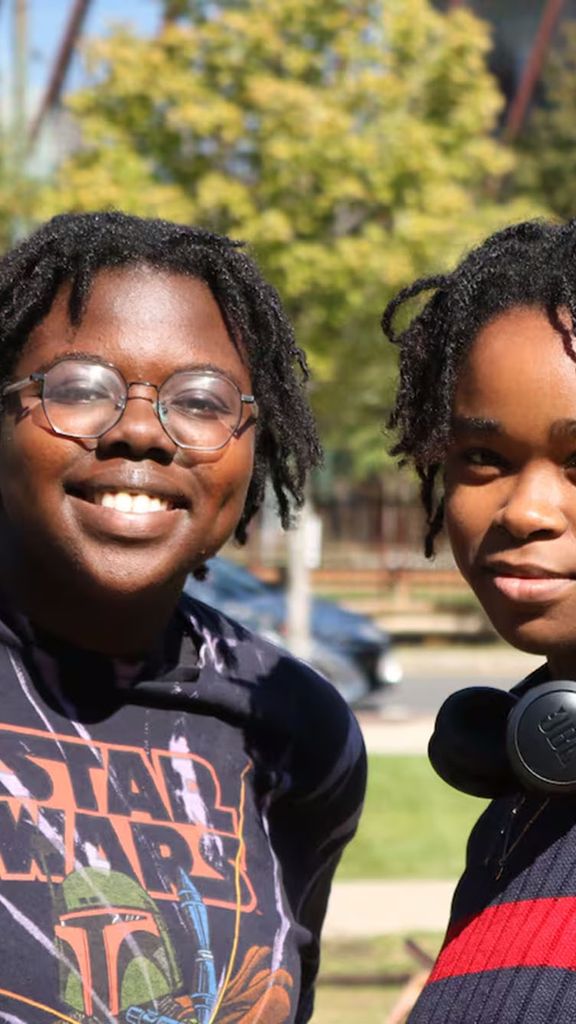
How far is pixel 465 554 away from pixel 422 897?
500 centimetres

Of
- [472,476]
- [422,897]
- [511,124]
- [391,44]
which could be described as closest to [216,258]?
[472,476]

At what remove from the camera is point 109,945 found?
7.08 feet

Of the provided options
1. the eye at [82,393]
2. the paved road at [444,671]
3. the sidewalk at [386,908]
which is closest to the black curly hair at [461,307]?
the eye at [82,393]

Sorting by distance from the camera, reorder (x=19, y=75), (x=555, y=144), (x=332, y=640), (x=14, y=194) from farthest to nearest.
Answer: (x=555, y=144), (x=19, y=75), (x=14, y=194), (x=332, y=640)

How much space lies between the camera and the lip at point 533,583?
190cm

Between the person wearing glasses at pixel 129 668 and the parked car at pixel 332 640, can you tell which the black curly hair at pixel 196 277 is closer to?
the person wearing glasses at pixel 129 668

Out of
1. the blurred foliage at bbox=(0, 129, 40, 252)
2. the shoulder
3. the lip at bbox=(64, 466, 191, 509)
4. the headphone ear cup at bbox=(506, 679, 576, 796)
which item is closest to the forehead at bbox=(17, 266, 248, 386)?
the lip at bbox=(64, 466, 191, 509)

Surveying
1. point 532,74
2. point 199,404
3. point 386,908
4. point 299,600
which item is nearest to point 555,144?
point 532,74

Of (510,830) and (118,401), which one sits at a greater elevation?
(118,401)

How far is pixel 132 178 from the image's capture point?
15.1 metres

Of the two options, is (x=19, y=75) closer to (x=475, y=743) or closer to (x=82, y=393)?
(x=82, y=393)

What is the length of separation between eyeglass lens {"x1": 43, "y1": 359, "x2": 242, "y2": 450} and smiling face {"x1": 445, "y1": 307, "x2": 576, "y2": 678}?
453 millimetres

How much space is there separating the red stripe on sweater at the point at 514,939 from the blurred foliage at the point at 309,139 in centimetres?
1306

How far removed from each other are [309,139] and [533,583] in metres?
13.5
